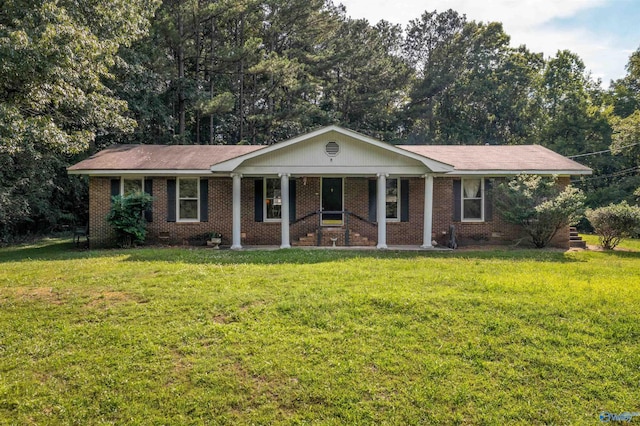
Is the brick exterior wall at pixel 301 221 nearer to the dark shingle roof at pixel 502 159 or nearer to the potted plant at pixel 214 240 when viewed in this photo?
the potted plant at pixel 214 240

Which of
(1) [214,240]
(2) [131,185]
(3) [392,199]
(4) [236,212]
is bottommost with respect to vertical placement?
(1) [214,240]

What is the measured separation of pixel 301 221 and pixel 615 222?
10.1 m

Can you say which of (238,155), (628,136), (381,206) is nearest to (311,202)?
(381,206)

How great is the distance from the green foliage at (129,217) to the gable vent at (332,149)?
5847 mm

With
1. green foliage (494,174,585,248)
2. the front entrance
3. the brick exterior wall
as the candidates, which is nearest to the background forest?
the brick exterior wall

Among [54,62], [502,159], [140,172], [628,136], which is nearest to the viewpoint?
[54,62]

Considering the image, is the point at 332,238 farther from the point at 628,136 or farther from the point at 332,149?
the point at 628,136

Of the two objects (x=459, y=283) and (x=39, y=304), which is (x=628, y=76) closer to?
(x=459, y=283)

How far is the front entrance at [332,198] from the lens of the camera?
13516mm

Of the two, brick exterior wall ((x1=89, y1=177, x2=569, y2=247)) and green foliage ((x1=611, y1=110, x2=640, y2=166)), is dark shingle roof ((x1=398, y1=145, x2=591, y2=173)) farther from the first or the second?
green foliage ((x1=611, y1=110, x2=640, y2=166))

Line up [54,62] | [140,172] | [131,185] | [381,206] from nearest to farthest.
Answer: [54,62]
[381,206]
[140,172]
[131,185]

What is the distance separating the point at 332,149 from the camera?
11945 millimetres

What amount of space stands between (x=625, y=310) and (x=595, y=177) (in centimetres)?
2568

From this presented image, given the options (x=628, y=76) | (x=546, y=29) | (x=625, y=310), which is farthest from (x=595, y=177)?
(x=625, y=310)
